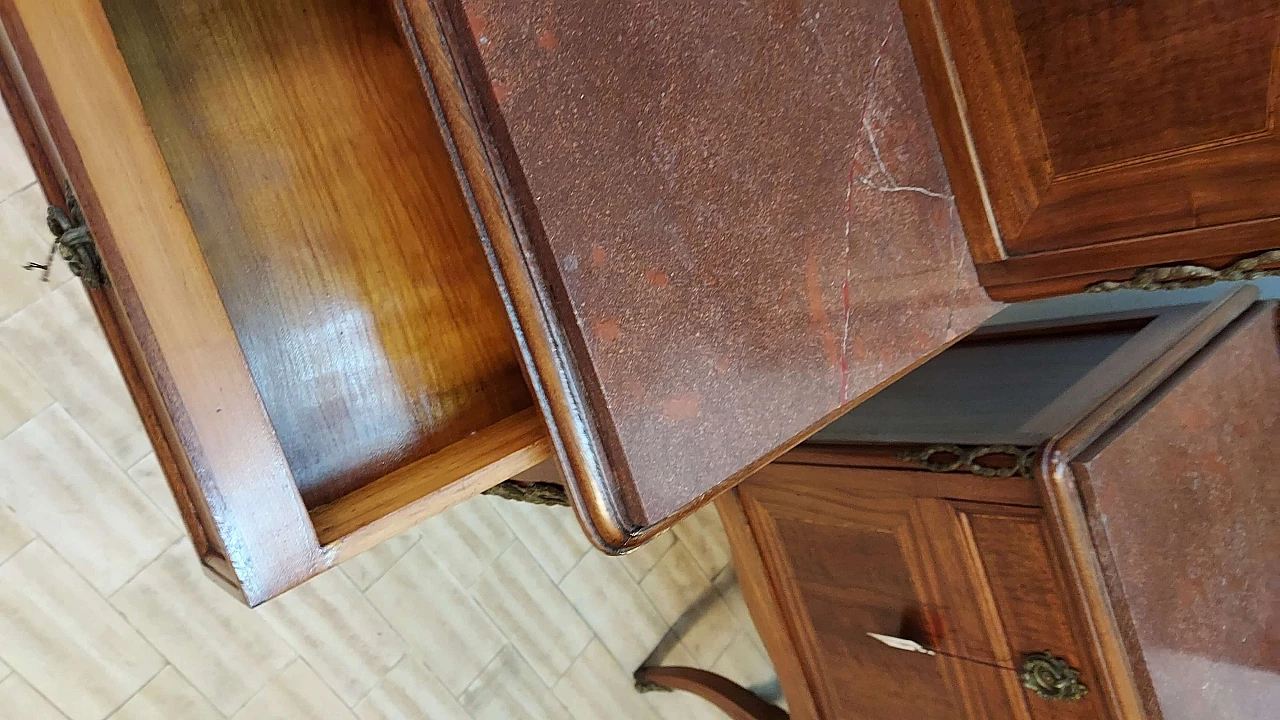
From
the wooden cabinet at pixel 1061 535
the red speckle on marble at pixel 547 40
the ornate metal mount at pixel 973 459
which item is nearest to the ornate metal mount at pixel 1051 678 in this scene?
the wooden cabinet at pixel 1061 535

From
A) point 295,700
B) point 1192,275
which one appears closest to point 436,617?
point 295,700

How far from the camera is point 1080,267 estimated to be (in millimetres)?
809

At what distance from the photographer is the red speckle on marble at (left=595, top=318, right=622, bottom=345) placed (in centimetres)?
58

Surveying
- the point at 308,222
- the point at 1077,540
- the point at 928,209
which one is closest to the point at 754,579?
the point at 1077,540

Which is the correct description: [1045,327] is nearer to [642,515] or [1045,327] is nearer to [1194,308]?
[1194,308]

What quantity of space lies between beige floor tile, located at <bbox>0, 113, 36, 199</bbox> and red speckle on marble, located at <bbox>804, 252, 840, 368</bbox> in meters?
1.10

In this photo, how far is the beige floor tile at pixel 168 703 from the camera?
4.04ft

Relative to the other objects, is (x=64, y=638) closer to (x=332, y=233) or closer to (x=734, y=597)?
(x=332, y=233)

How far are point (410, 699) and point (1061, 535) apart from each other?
3.71ft

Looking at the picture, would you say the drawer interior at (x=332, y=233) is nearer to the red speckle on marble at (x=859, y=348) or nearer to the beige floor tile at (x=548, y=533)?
the red speckle on marble at (x=859, y=348)

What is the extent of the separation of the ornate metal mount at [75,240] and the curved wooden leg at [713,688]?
1316 millimetres

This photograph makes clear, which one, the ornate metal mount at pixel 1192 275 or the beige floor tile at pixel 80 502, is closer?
the ornate metal mount at pixel 1192 275

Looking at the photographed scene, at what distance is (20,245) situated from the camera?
1.16 metres

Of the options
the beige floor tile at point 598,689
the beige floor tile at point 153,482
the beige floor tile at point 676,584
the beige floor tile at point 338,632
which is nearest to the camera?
the beige floor tile at point 153,482
